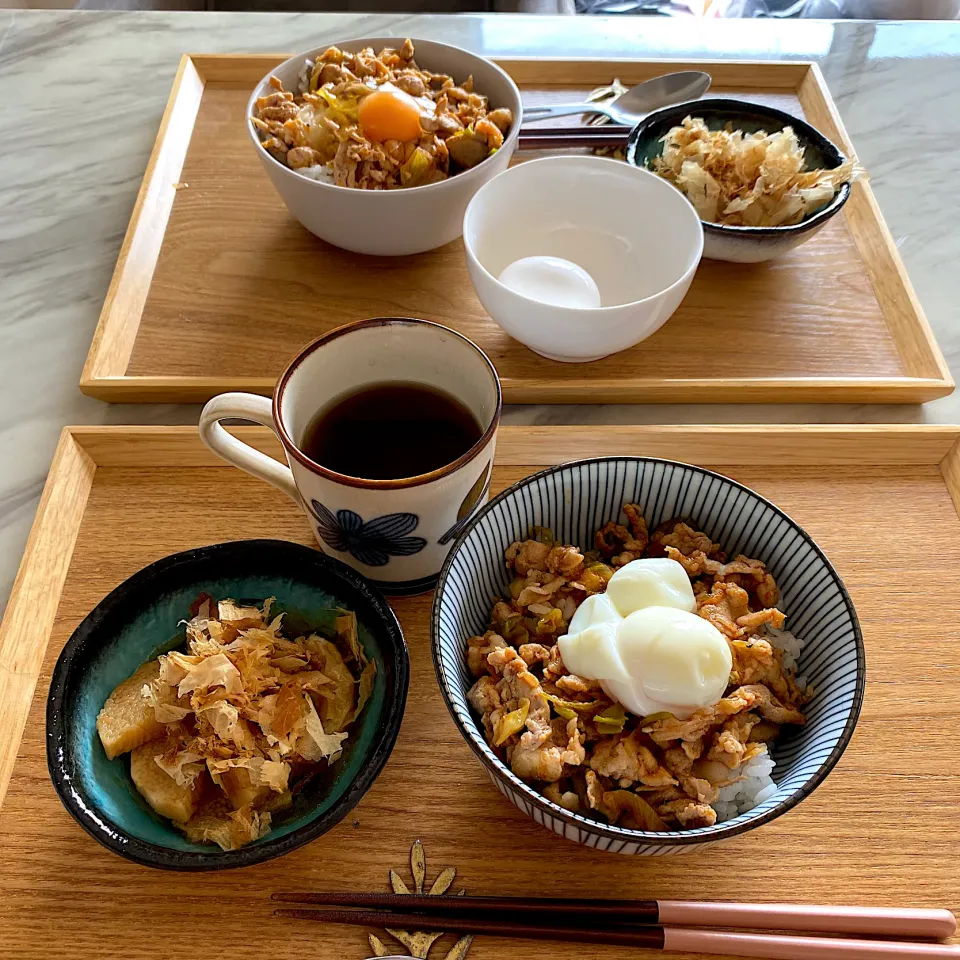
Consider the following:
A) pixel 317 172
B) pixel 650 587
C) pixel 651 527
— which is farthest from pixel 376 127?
pixel 650 587

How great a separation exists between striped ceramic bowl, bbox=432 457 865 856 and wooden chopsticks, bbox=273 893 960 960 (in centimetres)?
10

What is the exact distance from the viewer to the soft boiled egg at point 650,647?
0.87m

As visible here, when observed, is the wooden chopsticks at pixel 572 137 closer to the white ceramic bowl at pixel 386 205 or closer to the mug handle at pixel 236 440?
the white ceramic bowl at pixel 386 205

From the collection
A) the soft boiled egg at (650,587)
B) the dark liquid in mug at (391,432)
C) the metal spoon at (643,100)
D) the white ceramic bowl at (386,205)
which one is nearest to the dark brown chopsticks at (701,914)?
the soft boiled egg at (650,587)

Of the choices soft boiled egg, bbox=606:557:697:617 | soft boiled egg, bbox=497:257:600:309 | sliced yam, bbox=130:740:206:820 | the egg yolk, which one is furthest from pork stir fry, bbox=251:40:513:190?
sliced yam, bbox=130:740:206:820

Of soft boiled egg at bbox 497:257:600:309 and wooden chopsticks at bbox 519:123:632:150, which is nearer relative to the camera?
soft boiled egg at bbox 497:257:600:309

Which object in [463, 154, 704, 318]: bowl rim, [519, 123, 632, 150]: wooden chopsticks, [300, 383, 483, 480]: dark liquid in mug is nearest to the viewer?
[300, 383, 483, 480]: dark liquid in mug

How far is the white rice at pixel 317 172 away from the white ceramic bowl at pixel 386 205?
3 cm

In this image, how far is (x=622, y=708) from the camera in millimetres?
907

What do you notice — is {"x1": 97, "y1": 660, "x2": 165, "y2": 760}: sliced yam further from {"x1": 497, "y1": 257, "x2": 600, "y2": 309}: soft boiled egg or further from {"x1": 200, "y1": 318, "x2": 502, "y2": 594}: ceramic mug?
{"x1": 497, "y1": 257, "x2": 600, "y2": 309}: soft boiled egg

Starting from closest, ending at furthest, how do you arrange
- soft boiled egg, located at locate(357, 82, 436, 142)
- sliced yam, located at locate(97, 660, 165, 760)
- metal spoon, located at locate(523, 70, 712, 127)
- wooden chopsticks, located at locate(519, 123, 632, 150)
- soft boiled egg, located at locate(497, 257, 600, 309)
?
sliced yam, located at locate(97, 660, 165, 760), soft boiled egg, located at locate(497, 257, 600, 309), soft boiled egg, located at locate(357, 82, 436, 142), wooden chopsticks, located at locate(519, 123, 632, 150), metal spoon, located at locate(523, 70, 712, 127)

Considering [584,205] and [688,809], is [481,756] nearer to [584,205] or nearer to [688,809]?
[688,809]

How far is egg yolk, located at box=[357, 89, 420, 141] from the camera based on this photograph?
4.82ft

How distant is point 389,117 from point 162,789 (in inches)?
45.0
